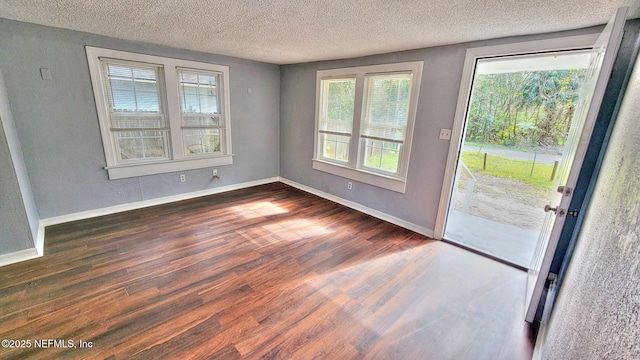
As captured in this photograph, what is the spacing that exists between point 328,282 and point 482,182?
Result: 5197mm

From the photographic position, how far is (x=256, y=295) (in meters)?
2.12

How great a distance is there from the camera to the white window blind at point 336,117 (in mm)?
3980

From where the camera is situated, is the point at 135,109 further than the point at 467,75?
Yes

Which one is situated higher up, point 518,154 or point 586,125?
point 586,125

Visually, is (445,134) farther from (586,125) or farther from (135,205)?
(135,205)

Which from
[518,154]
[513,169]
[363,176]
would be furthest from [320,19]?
[518,154]

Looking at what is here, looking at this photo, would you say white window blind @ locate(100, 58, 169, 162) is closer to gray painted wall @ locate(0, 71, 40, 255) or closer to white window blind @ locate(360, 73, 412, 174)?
gray painted wall @ locate(0, 71, 40, 255)

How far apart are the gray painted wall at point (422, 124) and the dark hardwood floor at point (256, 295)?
1.46 ft

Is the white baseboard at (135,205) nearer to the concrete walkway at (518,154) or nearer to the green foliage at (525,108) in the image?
the green foliage at (525,108)

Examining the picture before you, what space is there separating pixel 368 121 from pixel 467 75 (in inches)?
53.2

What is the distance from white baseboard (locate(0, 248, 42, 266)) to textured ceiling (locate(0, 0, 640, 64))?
2128 mm

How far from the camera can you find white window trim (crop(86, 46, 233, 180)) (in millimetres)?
3115

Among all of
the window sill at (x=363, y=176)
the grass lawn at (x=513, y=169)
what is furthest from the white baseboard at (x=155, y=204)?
the grass lawn at (x=513, y=169)

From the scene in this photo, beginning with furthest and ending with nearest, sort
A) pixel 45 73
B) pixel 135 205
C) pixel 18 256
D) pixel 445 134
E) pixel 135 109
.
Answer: pixel 135 205
pixel 135 109
pixel 445 134
pixel 45 73
pixel 18 256
